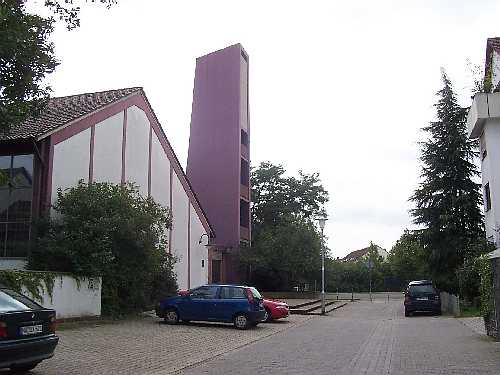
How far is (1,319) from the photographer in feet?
26.9

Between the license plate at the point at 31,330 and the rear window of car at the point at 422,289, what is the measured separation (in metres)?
22.4

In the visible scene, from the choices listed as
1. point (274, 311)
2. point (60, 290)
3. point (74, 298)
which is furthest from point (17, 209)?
point (274, 311)

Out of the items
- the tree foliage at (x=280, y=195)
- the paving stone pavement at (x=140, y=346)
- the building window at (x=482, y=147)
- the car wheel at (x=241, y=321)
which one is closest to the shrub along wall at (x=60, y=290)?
the paving stone pavement at (x=140, y=346)

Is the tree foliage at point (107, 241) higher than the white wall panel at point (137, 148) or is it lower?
lower

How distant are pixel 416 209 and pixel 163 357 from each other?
2424 cm

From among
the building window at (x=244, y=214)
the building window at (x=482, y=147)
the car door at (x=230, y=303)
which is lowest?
the car door at (x=230, y=303)

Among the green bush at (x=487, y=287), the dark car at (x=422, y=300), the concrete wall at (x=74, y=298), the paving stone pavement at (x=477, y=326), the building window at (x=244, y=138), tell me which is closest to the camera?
the green bush at (x=487, y=287)

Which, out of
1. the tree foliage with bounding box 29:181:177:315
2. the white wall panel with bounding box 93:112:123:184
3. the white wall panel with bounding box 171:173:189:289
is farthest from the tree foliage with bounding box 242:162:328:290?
the tree foliage with bounding box 29:181:177:315

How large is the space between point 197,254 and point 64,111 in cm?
1335

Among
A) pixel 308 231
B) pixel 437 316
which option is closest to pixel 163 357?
pixel 437 316

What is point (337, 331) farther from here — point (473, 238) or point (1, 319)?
point (473, 238)

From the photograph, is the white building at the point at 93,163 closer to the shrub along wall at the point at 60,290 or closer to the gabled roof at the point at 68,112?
the gabled roof at the point at 68,112

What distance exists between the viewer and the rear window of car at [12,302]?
870cm

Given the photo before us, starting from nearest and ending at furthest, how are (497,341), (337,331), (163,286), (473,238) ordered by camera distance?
(497,341)
(337,331)
(163,286)
(473,238)
